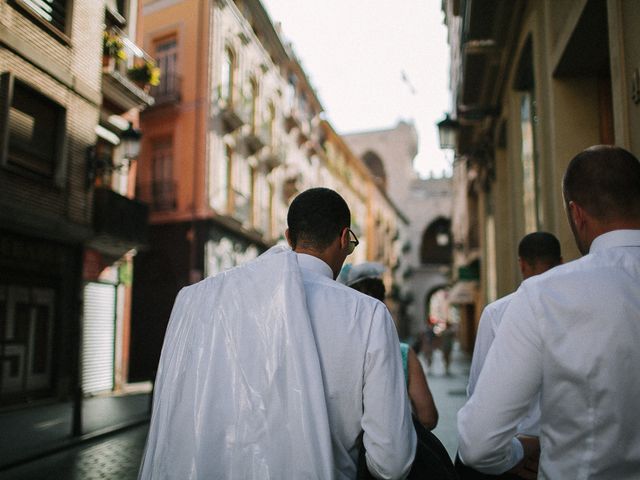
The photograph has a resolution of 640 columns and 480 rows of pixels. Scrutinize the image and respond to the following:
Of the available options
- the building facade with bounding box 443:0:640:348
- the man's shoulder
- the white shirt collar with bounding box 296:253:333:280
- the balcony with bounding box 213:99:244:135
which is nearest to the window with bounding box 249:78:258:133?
the balcony with bounding box 213:99:244:135

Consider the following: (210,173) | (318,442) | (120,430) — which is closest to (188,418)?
(318,442)

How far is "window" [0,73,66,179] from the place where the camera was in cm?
1134

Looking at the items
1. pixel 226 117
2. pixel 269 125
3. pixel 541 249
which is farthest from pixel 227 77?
pixel 541 249

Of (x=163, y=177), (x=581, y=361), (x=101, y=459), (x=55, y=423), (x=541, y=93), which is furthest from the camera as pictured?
(x=163, y=177)

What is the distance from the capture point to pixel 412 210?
6256 centimetres

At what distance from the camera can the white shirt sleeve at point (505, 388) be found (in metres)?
1.68

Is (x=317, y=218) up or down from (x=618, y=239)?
up

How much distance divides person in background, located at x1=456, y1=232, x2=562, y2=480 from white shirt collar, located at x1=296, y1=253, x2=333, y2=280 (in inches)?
25.3

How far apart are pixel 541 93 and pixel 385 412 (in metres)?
6.50

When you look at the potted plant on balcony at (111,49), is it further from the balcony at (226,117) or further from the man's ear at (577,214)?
the man's ear at (577,214)

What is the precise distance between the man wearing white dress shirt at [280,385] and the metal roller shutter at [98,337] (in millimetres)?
13128

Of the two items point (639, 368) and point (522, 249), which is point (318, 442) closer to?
point (639, 368)

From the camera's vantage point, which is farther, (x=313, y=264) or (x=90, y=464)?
(x=90, y=464)

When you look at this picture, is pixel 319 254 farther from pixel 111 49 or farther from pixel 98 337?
pixel 111 49
